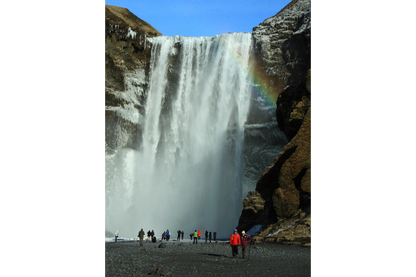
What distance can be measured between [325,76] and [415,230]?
2.12m

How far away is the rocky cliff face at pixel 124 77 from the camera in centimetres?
5391

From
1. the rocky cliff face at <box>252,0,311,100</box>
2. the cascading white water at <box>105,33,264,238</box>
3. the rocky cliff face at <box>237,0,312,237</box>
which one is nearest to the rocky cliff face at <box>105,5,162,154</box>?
the cascading white water at <box>105,33,264,238</box>

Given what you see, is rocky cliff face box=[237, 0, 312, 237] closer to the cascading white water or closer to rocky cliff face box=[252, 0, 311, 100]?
rocky cliff face box=[252, 0, 311, 100]

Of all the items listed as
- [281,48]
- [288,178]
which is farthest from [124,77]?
[288,178]

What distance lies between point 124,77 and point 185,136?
44.6ft

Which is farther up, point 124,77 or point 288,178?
point 124,77

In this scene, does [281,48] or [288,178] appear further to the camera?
[281,48]

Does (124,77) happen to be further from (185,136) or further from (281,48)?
(281,48)

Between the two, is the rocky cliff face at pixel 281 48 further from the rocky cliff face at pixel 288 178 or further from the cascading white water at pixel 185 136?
the rocky cliff face at pixel 288 178

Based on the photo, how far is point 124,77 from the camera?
180 feet

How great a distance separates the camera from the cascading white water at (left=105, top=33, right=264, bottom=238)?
53812 millimetres

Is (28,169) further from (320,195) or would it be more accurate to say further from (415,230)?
(415,230)

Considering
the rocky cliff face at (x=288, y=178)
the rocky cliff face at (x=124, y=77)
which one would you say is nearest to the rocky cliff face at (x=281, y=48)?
the rocky cliff face at (x=124, y=77)

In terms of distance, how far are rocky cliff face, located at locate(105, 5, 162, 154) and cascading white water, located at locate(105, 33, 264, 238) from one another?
1307 millimetres
